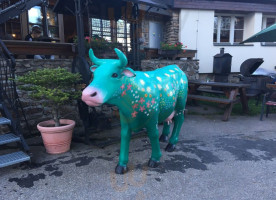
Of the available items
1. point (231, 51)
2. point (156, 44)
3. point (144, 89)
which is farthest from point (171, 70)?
point (231, 51)

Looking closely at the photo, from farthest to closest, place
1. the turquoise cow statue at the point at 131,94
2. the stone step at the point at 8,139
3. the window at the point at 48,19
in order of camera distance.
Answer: the window at the point at 48,19 → the stone step at the point at 8,139 → the turquoise cow statue at the point at 131,94

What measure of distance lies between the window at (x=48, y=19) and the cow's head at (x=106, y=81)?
5.73m

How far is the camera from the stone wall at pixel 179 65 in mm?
7398

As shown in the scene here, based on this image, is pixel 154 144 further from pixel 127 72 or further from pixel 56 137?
pixel 56 137

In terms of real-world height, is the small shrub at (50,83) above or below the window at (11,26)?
below

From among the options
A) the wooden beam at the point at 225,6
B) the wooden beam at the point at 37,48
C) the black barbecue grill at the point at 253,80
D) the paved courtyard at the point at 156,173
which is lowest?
the paved courtyard at the point at 156,173

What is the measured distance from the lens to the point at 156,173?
304cm

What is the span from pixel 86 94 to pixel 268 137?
3.97 metres

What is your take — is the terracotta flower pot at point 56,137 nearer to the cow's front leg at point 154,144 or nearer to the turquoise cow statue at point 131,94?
the turquoise cow statue at point 131,94

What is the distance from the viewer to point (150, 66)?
7.39 metres

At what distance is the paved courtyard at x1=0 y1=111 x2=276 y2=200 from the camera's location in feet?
8.51

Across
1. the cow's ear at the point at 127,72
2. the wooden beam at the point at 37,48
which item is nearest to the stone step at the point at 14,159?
the cow's ear at the point at 127,72

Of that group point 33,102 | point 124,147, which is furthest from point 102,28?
point 124,147

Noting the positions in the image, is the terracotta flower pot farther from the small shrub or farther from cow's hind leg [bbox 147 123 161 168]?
cow's hind leg [bbox 147 123 161 168]
